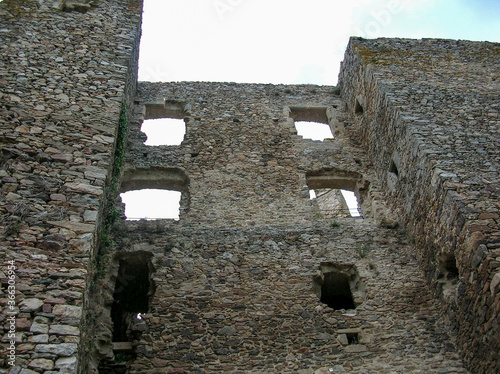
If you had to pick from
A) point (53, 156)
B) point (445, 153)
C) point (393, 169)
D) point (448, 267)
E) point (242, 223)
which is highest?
point (393, 169)

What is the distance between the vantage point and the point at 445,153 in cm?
780

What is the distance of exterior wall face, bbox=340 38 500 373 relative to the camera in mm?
6258

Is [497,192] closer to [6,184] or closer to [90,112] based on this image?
[90,112]

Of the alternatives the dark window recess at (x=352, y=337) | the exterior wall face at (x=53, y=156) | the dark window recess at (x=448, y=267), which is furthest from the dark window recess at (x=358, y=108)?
the dark window recess at (x=352, y=337)

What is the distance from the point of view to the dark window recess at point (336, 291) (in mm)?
8109

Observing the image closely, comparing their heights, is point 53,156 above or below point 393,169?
below

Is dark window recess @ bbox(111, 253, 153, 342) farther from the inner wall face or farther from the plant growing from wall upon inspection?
the plant growing from wall

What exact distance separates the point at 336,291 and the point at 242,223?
188 centimetres

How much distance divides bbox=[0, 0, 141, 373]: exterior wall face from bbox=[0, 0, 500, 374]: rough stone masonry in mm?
23

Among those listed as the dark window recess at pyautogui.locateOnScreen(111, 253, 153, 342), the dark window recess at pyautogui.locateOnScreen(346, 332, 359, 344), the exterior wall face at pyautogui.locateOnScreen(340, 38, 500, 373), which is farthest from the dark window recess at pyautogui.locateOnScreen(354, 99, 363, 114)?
the dark window recess at pyautogui.locateOnScreen(111, 253, 153, 342)

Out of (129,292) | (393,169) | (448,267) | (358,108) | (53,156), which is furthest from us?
(358,108)

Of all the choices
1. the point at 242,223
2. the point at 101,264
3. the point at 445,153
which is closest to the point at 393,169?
the point at 445,153

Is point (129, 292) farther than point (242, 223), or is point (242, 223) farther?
point (242, 223)

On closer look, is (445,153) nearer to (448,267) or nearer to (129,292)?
(448,267)
